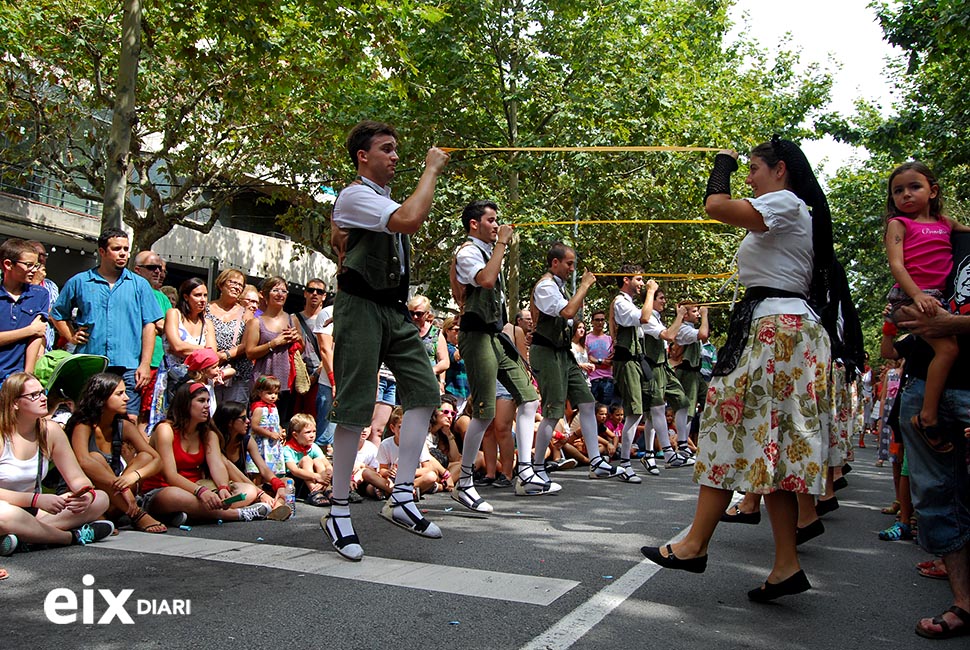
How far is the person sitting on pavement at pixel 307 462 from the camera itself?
7.57 metres

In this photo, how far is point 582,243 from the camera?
27.2 metres

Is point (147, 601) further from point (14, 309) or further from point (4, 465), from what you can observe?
point (14, 309)

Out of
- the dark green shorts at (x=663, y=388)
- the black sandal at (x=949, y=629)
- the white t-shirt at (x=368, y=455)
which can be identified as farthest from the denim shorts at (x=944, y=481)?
the dark green shorts at (x=663, y=388)

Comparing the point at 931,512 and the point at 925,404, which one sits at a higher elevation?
the point at 925,404

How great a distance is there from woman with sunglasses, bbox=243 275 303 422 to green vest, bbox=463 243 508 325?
221cm

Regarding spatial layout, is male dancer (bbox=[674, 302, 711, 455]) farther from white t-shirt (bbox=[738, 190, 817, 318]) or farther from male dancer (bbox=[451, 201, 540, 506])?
white t-shirt (bbox=[738, 190, 817, 318])

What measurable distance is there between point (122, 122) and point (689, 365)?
790 cm

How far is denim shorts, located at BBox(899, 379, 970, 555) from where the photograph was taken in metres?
3.97

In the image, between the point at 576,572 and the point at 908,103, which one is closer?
the point at 576,572

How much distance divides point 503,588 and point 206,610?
1.23m

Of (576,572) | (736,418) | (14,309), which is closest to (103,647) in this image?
(576,572)

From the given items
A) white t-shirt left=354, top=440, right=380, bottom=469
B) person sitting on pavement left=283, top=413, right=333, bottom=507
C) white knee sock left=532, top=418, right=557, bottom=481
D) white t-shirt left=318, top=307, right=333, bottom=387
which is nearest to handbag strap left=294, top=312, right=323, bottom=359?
white t-shirt left=318, top=307, right=333, bottom=387

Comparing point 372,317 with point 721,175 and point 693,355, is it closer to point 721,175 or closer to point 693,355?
point 721,175

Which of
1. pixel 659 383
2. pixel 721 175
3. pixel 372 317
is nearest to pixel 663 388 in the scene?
pixel 659 383
